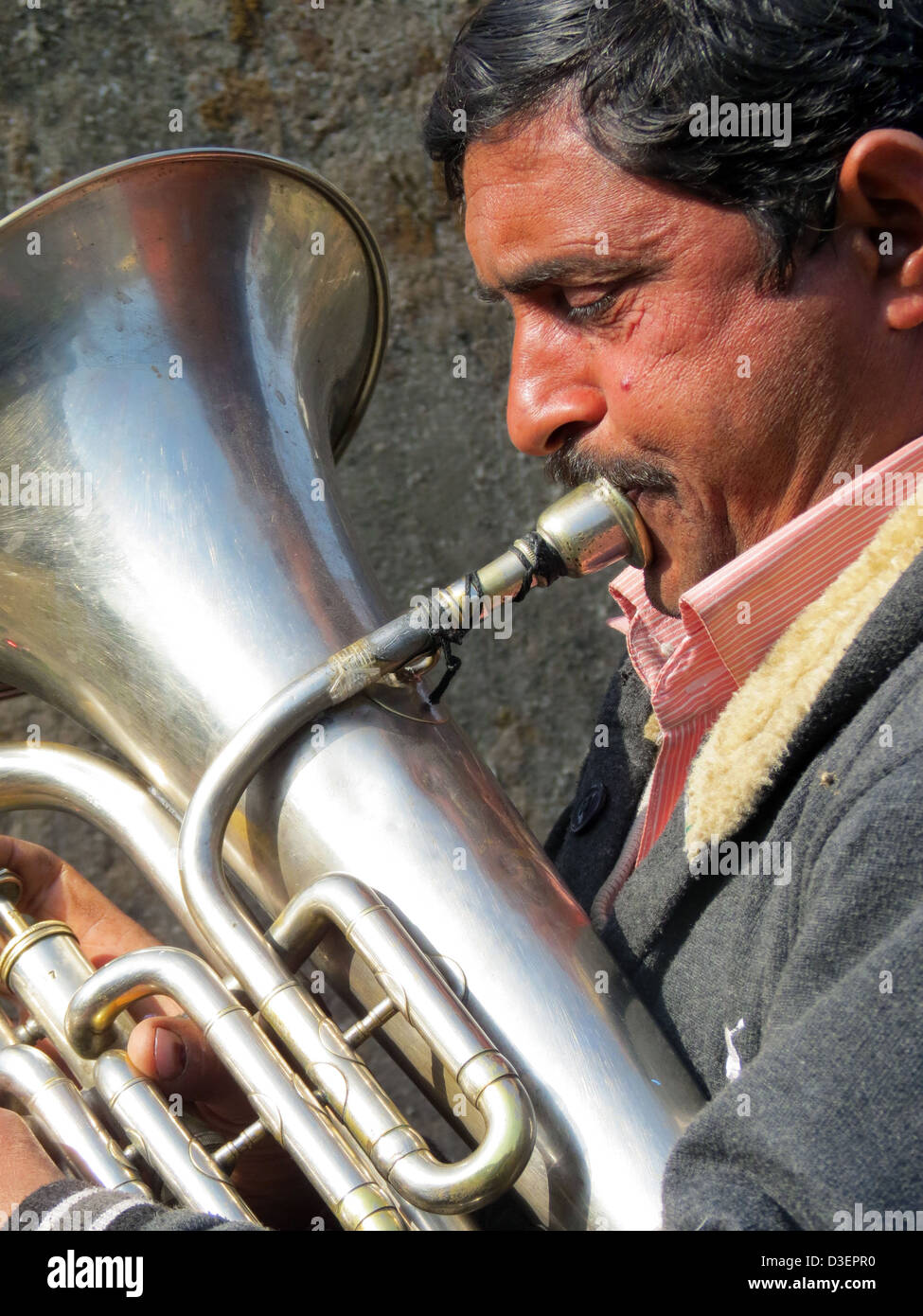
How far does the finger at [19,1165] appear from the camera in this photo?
45.2 inches

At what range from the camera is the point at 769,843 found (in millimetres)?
1146

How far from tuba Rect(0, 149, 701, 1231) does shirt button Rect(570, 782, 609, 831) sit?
0.32 m

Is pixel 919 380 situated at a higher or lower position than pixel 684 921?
higher

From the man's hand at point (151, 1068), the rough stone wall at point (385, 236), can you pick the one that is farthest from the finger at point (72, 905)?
the rough stone wall at point (385, 236)

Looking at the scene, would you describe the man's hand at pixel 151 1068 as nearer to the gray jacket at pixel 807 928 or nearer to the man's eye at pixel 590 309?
the gray jacket at pixel 807 928

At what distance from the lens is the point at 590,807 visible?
1667 millimetres

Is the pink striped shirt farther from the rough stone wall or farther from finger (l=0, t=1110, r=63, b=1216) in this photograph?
the rough stone wall

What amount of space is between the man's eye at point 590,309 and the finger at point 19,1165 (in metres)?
1.02

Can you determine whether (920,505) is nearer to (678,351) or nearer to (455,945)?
(678,351)

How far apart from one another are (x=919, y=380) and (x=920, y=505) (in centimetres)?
21

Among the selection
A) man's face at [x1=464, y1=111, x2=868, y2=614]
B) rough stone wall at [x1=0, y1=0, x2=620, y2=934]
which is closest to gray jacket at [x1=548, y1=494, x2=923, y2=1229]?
man's face at [x1=464, y1=111, x2=868, y2=614]

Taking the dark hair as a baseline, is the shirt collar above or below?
below

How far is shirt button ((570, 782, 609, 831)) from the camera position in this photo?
1652mm

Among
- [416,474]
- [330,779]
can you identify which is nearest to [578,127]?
[330,779]
